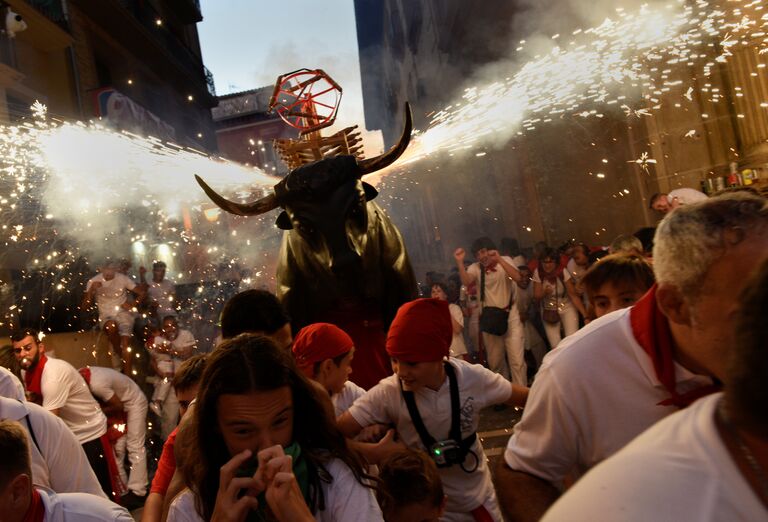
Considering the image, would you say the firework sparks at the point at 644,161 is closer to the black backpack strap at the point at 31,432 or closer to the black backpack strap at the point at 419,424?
the black backpack strap at the point at 419,424

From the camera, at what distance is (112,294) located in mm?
8898

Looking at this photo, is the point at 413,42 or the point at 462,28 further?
the point at 413,42

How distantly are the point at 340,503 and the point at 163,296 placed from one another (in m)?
8.37

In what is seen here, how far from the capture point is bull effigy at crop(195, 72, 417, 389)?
14.9 ft

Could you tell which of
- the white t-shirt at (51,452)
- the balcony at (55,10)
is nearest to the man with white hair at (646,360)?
the white t-shirt at (51,452)

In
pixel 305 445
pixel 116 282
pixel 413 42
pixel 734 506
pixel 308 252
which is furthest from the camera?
pixel 413 42

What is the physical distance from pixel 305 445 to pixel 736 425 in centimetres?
149

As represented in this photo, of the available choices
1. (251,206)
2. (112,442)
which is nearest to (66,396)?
(112,442)

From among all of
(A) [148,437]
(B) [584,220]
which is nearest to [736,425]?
(A) [148,437]

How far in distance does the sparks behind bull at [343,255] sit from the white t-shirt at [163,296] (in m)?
4.91

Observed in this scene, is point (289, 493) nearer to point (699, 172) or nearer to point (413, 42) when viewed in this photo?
point (699, 172)

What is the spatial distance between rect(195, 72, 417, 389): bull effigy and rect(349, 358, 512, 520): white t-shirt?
5.04 ft

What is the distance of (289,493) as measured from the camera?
1679 millimetres

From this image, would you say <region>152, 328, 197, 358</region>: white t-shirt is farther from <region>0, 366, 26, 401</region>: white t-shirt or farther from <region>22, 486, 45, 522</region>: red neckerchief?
<region>22, 486, 45, 522</region>: red neckerchief
